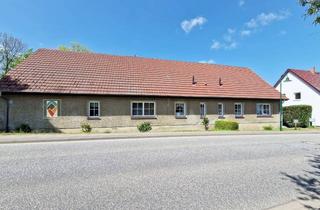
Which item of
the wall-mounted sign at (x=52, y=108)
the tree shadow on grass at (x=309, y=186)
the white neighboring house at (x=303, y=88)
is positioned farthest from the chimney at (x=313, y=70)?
the wall-mounted sign at (x=52, y=108)

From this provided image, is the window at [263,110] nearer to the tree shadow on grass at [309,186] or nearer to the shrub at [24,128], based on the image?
the tree shadow on grass at [309,186]

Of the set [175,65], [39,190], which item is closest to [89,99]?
[175,65]

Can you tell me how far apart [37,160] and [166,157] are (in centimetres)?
398

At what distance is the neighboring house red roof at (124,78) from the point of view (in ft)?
62.5

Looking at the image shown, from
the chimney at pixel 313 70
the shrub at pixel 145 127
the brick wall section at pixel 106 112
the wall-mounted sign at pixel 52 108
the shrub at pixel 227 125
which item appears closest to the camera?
the brick wall section at pixel 106 112

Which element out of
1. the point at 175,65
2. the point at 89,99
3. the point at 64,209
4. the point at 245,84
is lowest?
the point at 64,209

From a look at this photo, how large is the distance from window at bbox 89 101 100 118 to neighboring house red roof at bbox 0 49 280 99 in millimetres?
917

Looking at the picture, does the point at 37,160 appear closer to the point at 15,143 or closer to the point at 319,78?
the point at 15,143

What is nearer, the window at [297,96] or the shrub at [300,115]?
the shrub at [300,115]

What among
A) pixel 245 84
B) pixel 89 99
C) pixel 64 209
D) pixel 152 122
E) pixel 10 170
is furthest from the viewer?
pixel 245 84

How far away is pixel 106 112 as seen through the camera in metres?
19.9

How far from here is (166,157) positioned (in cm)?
888

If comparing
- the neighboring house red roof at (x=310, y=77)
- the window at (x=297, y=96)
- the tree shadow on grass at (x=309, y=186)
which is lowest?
the tree shadow on grass at (x=309, y=186)

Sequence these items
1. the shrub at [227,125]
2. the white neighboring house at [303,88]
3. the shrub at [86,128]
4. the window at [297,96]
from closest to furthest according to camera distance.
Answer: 1. the shrub at [86,128]
2. the shrub at [227,125]
3. the white neighboring house at [303,88]
4. the window at [297,96]
